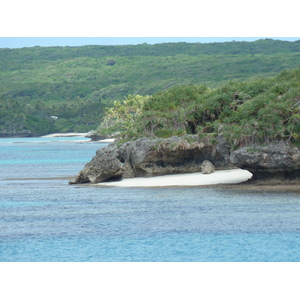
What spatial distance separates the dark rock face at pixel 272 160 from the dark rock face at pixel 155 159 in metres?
6.47

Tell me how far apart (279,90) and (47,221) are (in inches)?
725

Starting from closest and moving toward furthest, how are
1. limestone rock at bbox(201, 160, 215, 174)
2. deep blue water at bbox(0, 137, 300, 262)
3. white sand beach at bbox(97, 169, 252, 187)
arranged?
1. deep blue water at bbox(0, 137, 300, 262)
2. white sand beach at bbox(97, 169, 252, 187)
3. limestone rock at bbox(201, 160, 215, 174)

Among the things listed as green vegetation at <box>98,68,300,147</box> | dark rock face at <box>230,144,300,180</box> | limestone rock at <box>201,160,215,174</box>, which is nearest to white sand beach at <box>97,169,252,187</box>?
limestone rock at <box>201,160,215,174</box>

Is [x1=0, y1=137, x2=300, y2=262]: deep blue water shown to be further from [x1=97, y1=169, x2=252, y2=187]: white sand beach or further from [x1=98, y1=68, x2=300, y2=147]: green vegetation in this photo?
[x1=98, y1=68, x2=300, y2=147]: green vegetation

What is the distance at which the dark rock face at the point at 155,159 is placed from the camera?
129ft

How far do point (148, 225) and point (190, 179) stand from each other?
14.2 metres

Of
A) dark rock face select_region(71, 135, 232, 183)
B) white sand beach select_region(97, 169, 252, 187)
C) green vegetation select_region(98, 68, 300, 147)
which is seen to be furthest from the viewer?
dark rock face select_region(71, 135, 232, 183)

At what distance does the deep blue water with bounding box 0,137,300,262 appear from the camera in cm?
1964

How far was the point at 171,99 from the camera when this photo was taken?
161ft

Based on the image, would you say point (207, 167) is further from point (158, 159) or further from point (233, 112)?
point (233, 112)

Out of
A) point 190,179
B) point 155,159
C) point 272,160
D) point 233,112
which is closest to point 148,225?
point 272,160

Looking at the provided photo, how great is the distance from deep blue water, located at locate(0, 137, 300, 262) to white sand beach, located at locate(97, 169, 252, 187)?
193 centimetres
